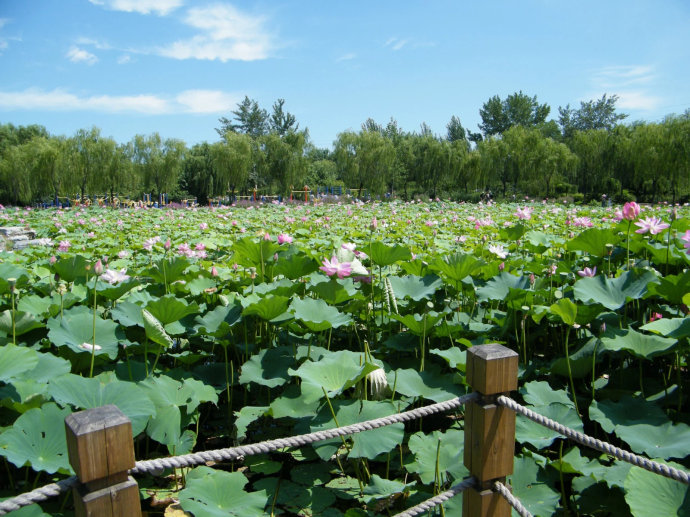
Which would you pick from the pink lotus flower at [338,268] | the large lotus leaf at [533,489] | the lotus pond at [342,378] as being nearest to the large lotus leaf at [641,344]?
the lotus pond at [342,378]

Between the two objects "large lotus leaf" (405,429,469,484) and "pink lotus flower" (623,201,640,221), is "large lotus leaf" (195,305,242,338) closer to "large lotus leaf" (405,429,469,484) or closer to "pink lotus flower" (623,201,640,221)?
"large lotus leaf" (405,429,469,484)

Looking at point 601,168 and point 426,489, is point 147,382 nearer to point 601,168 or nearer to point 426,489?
point 426,489

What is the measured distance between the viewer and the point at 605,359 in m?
1.91

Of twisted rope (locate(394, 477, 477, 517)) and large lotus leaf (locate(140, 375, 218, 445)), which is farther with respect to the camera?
large lotus leaf (locate(140, 375, 218, 445))

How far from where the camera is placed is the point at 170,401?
4.90 ft

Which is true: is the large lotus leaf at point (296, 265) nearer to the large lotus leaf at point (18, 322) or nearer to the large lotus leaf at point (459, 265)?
the large lotus leaf at point (459, 265)

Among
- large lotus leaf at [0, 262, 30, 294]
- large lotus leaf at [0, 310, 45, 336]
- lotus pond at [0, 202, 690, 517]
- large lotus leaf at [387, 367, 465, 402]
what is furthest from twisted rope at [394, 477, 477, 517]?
large lotus leaf at [0, 262, 30, 294]

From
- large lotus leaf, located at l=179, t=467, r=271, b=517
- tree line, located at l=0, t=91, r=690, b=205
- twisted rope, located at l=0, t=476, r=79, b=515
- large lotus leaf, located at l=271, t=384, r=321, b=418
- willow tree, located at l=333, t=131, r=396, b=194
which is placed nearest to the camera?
twisted rope, located at l=0, t=476, r=79, b=515

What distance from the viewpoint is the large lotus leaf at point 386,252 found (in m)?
2.21

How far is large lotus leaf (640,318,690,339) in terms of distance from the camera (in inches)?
56.4

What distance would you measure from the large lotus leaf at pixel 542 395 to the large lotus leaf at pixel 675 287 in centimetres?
56

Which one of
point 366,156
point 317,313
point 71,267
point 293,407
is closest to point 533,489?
point 293,407

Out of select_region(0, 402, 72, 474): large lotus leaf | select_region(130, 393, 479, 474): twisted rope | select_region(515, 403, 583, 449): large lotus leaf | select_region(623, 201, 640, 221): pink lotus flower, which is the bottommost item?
select_region(515, 403, 583, 449): large lotus leaf

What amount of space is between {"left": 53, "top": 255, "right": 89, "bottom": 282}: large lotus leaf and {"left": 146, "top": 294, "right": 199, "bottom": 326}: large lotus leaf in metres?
0.67
